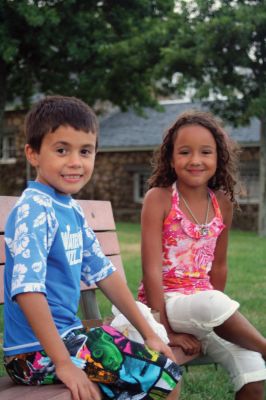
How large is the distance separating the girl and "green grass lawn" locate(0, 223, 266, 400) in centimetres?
84

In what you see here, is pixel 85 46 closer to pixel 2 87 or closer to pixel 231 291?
pixel 2 87

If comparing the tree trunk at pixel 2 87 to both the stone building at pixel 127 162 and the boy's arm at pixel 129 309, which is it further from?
the boy's arm at pixel 129 309

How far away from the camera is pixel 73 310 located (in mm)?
2189

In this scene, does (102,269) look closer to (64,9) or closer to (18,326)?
(18,326)

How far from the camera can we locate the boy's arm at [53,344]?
193 centimetres

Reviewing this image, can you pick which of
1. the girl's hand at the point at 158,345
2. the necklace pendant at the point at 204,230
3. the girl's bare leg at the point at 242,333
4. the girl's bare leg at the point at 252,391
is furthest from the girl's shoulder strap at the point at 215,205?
the girl's hand at the point at 158,345

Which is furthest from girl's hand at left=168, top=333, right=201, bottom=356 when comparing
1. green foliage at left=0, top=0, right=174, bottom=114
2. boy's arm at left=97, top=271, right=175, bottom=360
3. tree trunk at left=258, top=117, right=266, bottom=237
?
tree trunk at left=258, top=117, right=266, bottom=237

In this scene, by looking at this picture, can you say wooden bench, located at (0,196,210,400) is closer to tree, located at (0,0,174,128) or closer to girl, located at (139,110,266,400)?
girl, located at (139,110,266,400)

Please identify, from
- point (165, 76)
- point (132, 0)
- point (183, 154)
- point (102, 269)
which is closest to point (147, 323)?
point (102, 269)

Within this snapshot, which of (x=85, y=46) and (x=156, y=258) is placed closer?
(x=156, y=258)

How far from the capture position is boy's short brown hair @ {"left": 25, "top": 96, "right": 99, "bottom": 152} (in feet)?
7.11

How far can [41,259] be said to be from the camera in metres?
2.00

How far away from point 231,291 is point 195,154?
4.18 metres

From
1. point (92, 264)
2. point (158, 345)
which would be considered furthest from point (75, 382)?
point (92, 264)
